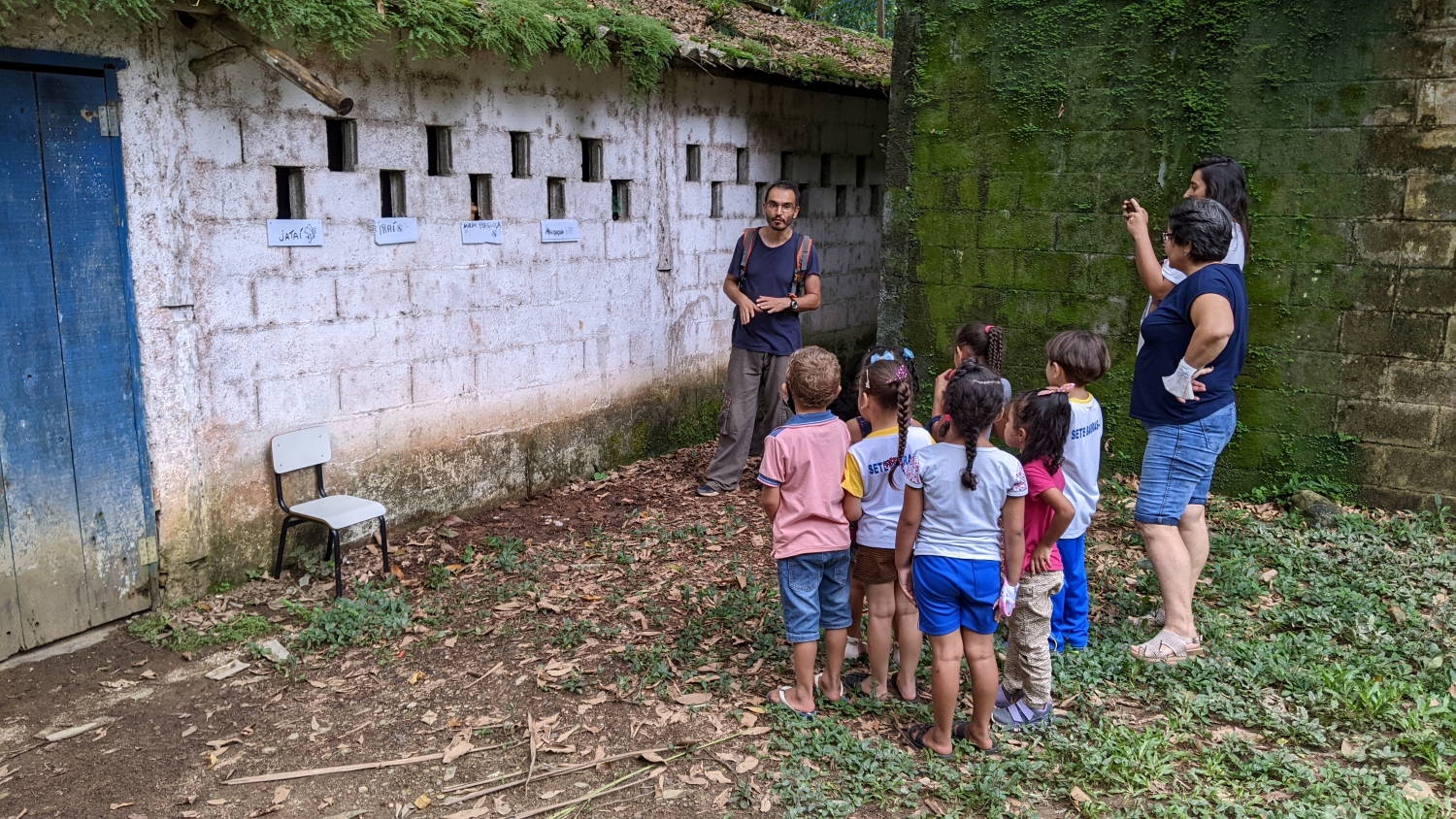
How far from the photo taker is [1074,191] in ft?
23.5

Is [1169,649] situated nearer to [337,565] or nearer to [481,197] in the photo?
[337,565]

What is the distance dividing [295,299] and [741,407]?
123 inches

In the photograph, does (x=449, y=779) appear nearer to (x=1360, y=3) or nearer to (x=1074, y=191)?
(x=1074, y=191)

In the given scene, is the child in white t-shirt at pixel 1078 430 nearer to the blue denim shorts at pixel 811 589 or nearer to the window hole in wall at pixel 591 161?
the blue denim shorts at pixel 811 589

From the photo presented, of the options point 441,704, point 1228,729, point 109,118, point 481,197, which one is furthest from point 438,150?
point 1228,729

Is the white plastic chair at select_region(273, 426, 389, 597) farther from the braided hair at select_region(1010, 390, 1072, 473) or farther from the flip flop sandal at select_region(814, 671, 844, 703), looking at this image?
the braided hair at select_region(1010, 390, 1072, 473)

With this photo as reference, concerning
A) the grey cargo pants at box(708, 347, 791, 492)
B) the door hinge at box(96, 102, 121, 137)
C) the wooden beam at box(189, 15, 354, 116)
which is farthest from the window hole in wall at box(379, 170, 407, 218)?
the grey cargo pants at box(708, 347, 791, 492)

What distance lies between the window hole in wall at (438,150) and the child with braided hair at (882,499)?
356 cm

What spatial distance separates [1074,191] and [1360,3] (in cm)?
195

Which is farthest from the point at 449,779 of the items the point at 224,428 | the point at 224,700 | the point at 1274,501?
the point at 1274,501

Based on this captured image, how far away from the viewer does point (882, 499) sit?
412 centimetres

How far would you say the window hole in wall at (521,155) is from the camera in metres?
6.92

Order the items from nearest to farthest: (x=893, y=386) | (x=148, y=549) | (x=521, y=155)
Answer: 1. (x=893, y=386)
2. (x=148, y=549)
3. (x=521, y=155)

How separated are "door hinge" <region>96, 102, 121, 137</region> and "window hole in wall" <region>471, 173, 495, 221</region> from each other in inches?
87.8
